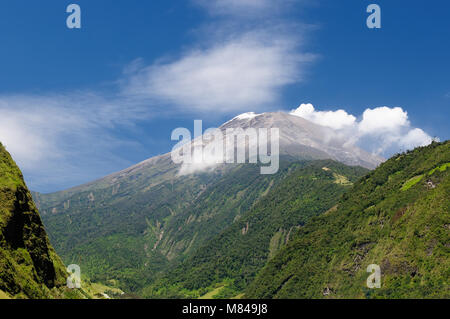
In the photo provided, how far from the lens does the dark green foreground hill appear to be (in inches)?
2869

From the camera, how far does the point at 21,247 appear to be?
86125mm

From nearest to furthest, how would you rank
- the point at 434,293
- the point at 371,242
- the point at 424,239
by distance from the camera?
the point at 434,293, the point at 424,239, the point at 371,242

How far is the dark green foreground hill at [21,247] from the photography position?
72.9m

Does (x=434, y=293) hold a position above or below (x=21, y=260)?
below

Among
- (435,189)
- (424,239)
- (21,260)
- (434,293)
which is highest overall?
(435,189)
